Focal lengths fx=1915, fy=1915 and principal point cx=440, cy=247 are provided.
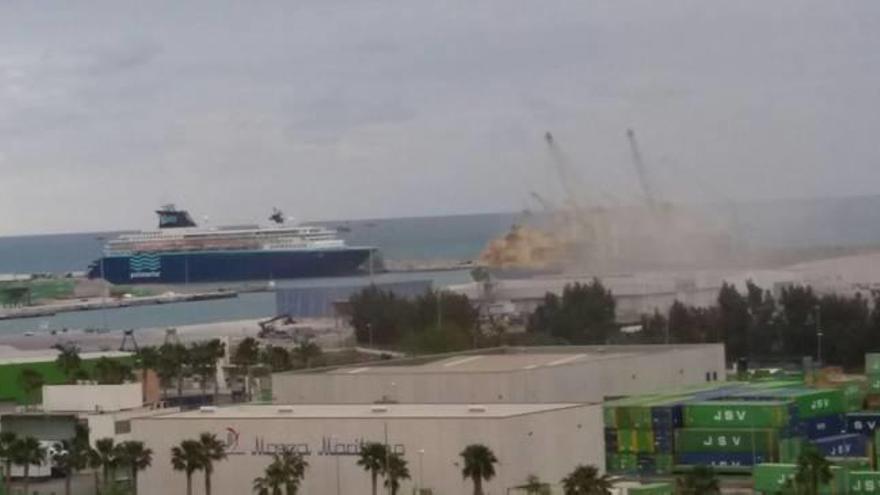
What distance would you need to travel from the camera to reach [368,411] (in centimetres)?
2327

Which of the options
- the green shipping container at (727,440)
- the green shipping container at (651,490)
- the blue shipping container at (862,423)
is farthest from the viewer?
the blue shipping container at (862,423)

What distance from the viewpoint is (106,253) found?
99.2 m

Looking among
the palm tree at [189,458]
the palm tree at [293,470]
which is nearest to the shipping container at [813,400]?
the palm tree at [293,470]

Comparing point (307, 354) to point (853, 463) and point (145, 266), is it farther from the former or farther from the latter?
point (145, 266)

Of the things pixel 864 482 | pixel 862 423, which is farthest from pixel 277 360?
pixel 864 482

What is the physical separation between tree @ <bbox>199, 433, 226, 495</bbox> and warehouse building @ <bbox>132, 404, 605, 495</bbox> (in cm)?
42

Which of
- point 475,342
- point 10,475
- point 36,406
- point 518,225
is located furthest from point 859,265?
point 10,475

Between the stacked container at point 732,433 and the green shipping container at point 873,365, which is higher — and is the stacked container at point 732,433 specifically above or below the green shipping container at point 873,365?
below

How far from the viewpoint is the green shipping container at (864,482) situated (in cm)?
1992

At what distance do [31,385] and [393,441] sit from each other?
1424cm

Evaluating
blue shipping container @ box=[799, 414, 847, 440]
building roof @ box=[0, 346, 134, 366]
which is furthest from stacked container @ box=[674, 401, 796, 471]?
building roof @ box=[0, 346, 134, 366]

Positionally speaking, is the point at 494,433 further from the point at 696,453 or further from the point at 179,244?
the point at 179,244

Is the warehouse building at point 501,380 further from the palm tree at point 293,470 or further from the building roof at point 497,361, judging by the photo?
the palm tree at point 293,470

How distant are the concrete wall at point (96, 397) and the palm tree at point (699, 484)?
11.2m
